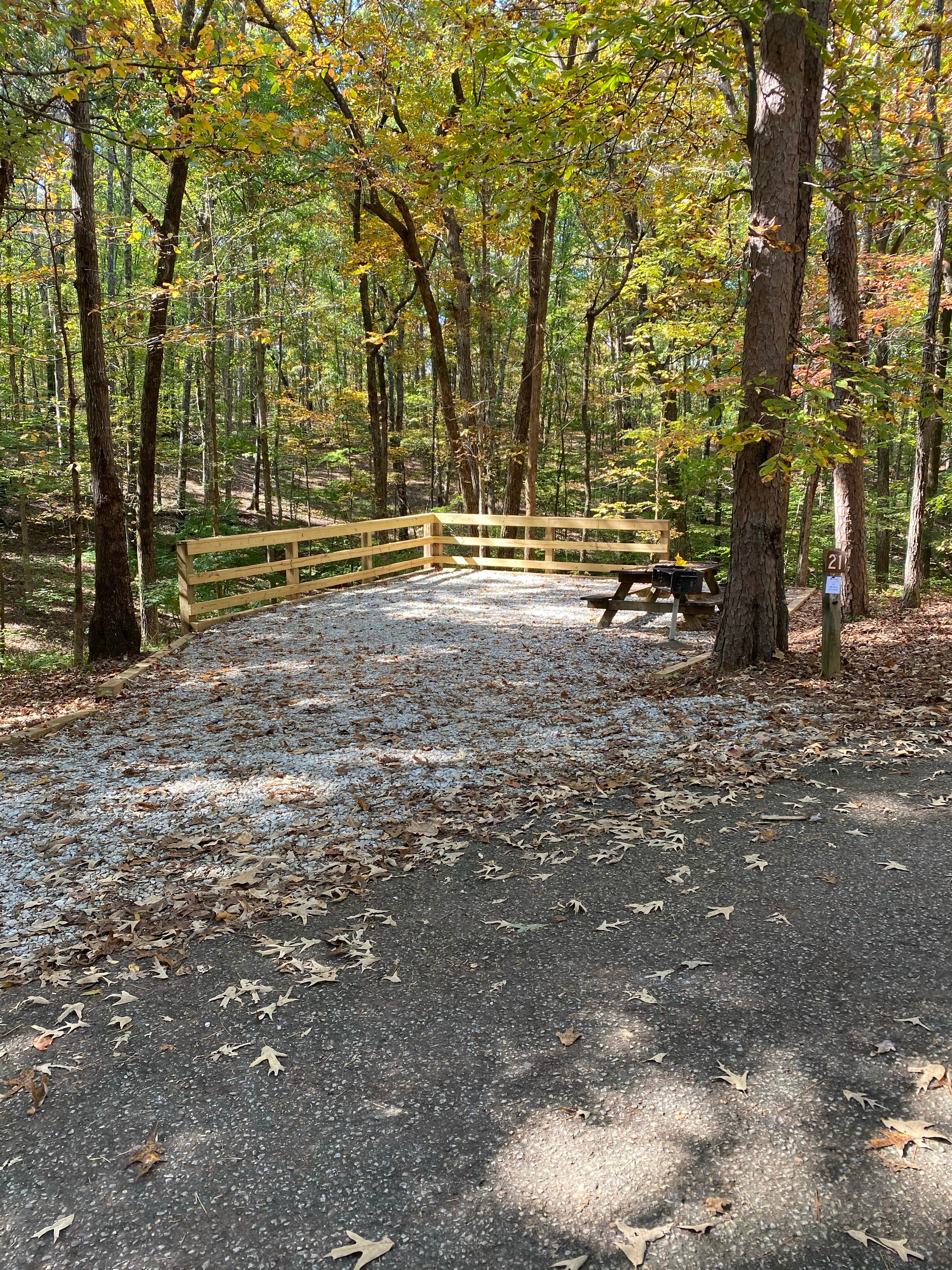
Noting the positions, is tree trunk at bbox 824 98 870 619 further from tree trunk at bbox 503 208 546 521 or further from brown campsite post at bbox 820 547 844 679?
tree trunk at bbox 503 208 546 521

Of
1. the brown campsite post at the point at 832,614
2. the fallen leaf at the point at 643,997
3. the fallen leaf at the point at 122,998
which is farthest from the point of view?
the brown campsite post at the point at 832,614

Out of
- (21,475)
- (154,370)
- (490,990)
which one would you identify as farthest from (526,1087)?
(21,475)

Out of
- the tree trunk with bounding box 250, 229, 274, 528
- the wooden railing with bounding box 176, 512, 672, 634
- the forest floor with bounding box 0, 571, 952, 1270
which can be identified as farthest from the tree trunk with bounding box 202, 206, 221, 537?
the forest floor with bounding box 0, 571, 952, 1270

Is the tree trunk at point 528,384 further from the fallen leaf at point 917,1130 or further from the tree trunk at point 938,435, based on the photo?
the fallen leaf at point 917,1130

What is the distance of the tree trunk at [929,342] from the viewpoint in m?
9.02

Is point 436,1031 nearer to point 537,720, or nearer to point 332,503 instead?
point 537,720

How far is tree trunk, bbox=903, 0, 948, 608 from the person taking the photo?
9023mm

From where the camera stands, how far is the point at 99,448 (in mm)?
8414

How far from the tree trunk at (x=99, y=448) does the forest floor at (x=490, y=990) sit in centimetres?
302

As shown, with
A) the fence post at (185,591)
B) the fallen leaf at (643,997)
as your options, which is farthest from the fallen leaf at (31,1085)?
the fence post at (185,591)

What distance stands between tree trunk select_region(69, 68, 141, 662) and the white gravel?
0.90m

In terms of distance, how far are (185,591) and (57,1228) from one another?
319 inches

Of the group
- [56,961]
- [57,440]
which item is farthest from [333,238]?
[56,961]

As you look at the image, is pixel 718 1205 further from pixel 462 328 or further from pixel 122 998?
pixel 462 328
